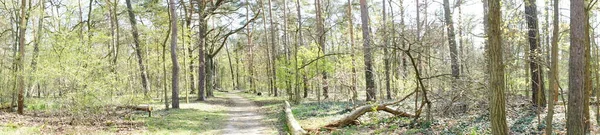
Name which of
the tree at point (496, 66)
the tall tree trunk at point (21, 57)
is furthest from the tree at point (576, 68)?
the tall tree trunk at point (21, 57)

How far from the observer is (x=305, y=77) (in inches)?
793

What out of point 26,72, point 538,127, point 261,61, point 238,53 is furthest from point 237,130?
point 238,53

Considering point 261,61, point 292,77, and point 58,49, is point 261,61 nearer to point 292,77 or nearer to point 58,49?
point 292,77

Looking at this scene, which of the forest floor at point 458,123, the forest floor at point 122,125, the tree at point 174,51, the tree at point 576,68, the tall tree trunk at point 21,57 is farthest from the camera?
the tree at point 174,51

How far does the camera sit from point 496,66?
203 inches

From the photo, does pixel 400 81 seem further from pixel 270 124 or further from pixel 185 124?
pixel 185 124

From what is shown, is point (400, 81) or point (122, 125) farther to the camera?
point (400, 81)

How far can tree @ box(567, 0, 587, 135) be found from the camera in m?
6.34

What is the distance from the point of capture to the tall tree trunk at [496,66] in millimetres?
5105

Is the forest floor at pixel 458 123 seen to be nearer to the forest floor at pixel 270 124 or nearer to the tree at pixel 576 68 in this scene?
the forest floor at pixel 270 124

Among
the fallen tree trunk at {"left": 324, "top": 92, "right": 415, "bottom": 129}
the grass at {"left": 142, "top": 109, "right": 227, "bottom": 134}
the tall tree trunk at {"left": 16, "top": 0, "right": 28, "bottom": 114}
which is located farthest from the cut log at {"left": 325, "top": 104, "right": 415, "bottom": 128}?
the tall tree trunk at {"left": 16, "top": 0, "right": 28, "bottom": 114}

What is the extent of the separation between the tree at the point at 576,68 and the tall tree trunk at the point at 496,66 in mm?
2085

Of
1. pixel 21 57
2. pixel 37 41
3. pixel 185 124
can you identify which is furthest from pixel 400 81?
pixel 37 41

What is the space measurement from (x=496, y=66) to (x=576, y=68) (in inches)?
92.1
